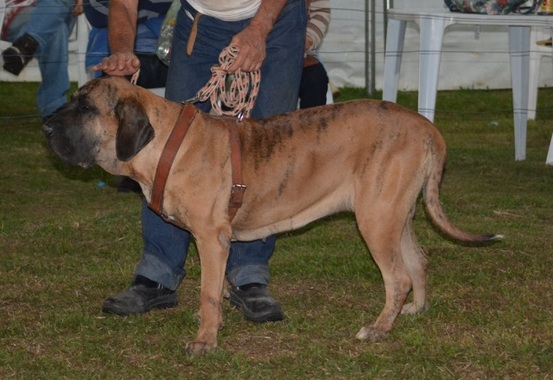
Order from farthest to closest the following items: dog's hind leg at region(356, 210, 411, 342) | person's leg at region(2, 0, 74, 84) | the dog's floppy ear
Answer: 1. person's leg at region(2, 0, 74, 84)
2. dog's hind leg at region(356, 210, 411, 342)
3. the dog's floppy ear

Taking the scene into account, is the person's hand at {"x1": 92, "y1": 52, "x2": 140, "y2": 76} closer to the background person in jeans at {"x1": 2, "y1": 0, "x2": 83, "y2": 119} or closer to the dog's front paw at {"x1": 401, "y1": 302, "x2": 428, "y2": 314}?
the dog's front paw at {"x1": 401, "y1": 302, "x2": 428, "y2": 314}

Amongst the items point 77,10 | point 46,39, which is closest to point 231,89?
point 77,10

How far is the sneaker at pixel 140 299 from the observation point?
5.15 meters

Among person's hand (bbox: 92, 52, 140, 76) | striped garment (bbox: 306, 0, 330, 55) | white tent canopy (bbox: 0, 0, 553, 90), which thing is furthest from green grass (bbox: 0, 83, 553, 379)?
white tent canopy (bbox: 0, 0, 553, 90)

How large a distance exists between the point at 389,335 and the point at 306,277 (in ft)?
3.74

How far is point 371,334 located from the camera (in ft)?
15.5

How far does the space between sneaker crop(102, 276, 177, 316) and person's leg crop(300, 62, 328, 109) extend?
3.28m

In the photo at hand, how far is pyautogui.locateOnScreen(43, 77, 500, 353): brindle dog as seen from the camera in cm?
451

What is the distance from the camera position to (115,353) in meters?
4.59

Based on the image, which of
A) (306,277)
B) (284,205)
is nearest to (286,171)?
(284,205)

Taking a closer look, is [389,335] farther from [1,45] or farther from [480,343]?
[1,45]

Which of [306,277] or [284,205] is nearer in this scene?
[284,205]

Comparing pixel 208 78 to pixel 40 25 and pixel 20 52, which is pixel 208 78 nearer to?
pixel 40 25

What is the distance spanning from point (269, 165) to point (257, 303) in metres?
0.76
